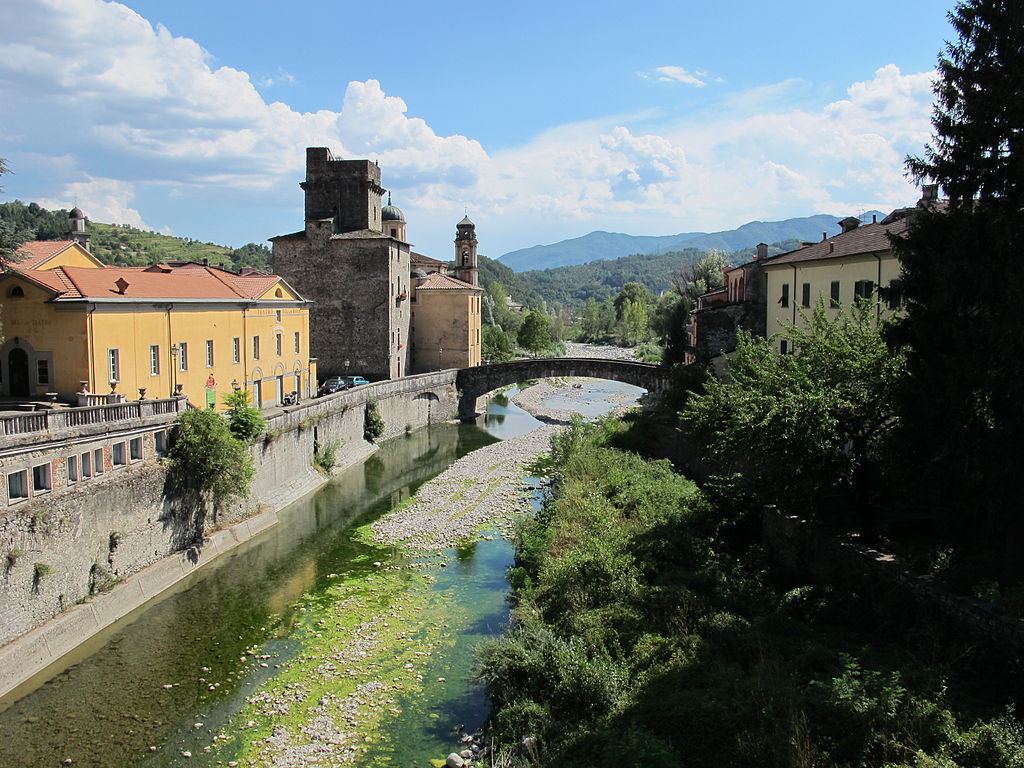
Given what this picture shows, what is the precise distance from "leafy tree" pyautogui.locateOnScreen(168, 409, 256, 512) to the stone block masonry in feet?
2.31

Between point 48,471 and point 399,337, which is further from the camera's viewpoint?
point 399,337

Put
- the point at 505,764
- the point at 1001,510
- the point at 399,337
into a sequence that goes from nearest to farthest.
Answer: the point at 505,764 < the point at 1001,510 < the point at 399,337

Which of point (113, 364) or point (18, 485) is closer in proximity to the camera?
point (18, 485)

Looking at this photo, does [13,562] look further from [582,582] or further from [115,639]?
[582,582]

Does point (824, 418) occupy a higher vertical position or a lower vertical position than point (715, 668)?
higher

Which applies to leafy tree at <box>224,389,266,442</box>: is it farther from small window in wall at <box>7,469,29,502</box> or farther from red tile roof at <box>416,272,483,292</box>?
red tile roof at <box>416,272,483,292</box>

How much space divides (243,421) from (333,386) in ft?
65.2

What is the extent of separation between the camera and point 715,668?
13508mm

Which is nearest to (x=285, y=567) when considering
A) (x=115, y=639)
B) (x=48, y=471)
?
(x=115, y=639)

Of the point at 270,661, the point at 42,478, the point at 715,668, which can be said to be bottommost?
the point at 270,661

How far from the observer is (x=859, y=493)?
17.7m

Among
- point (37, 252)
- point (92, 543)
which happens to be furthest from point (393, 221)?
point (92, 543)

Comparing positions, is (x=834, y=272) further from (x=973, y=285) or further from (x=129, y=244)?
(x=129, y=244)

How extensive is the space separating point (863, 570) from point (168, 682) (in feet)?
45.3
